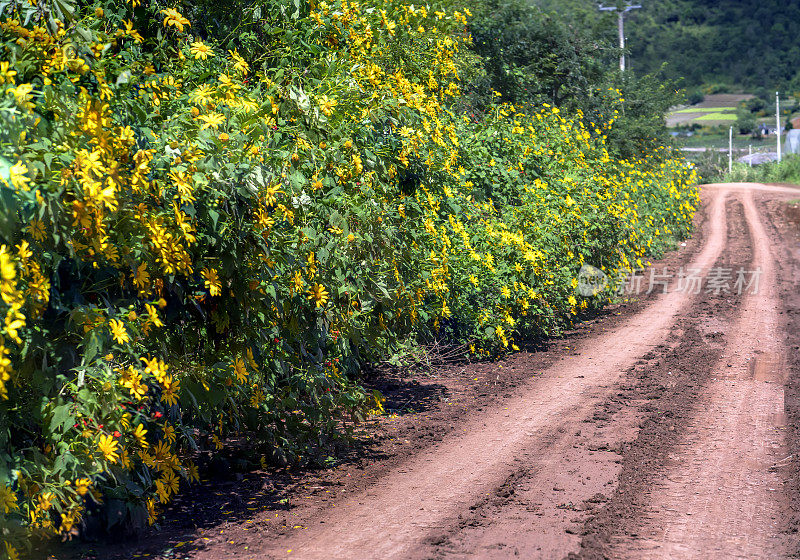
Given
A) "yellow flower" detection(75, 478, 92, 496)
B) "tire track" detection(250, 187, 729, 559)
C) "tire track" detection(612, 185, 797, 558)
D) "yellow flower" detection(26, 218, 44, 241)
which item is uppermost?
"yellow flower" detection(26, 218, 44, 241)

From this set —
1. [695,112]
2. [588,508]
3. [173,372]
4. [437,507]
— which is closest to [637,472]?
[588,508]

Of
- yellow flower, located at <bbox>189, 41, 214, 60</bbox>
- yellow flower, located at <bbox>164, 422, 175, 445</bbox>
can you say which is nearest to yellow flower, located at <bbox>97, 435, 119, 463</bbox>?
yellow flower, located at <bbox>164, 422, 175, 445</bbox>

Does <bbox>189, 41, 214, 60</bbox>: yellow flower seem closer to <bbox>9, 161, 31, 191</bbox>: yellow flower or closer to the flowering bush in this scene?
the flowering bush

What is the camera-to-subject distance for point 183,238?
408 centimetres

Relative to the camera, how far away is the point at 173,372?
4184 mm

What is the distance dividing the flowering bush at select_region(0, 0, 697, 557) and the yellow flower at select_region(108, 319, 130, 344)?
0.01 meters

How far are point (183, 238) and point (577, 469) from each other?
3458 mm

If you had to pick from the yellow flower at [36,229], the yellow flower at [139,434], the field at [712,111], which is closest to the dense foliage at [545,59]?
the yellow flower at [139,434]

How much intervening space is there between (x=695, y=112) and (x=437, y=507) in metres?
120

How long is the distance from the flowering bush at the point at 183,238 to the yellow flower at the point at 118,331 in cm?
1

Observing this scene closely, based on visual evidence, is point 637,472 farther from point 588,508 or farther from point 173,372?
point 173,372

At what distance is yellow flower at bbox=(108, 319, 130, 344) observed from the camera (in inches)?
135

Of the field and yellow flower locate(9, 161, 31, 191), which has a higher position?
the field

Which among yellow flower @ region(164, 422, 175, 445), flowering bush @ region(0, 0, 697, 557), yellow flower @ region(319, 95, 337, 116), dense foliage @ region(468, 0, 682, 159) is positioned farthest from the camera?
dense foliage @ region(468, 0, 682, 159)
